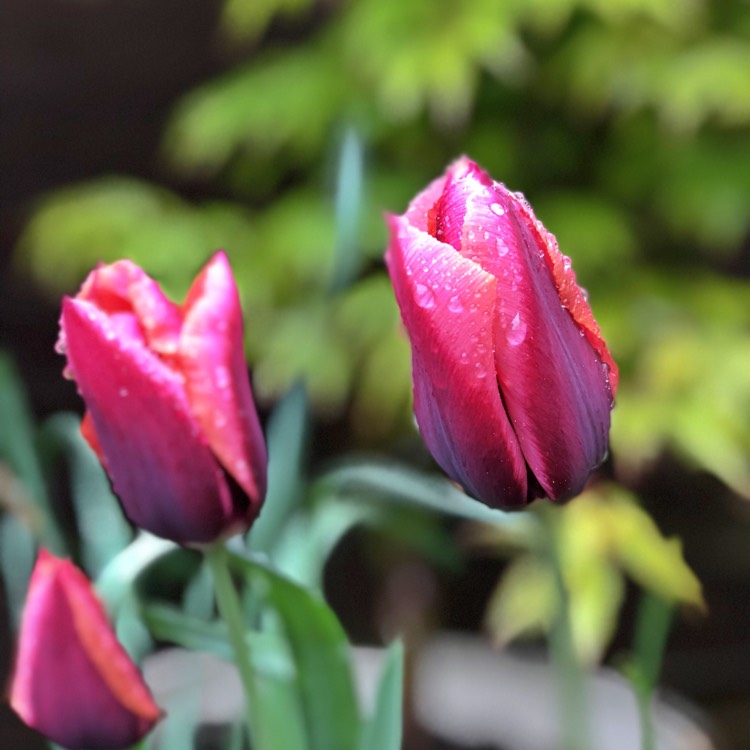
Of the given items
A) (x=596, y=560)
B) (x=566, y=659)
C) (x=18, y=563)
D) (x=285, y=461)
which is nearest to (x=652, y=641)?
(x=566, y=659)

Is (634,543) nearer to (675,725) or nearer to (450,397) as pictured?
(675,725)

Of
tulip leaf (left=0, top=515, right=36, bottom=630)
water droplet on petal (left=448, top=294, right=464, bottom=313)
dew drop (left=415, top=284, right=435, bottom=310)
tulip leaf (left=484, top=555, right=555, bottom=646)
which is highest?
dew drop (left=415, top=284, right=435, bottom=310)

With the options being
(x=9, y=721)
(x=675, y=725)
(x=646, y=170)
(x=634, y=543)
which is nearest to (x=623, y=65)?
(x=646, y=170)

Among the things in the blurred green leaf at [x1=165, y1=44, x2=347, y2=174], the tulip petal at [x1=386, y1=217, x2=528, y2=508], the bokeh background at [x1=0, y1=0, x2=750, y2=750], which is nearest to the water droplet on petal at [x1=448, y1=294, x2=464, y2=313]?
the tulip petal at [x1=386, y1=217, x2=528, y2=508]

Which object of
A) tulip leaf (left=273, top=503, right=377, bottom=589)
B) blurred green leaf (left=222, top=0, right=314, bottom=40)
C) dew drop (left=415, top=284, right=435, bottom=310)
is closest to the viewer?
dew drop (left=415, top=284, right=435, bottom=310)

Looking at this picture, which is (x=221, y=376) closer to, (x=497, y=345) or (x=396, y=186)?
(x=497, y=345)

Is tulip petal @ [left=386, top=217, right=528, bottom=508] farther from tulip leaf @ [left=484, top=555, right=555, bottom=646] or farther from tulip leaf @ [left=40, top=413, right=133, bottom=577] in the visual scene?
tulip leaf @ [left=484, top=555, right=555, bottom=646]
